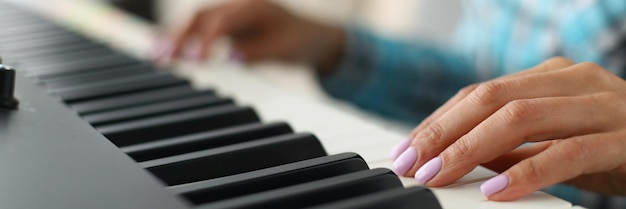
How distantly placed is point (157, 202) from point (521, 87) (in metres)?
0.30

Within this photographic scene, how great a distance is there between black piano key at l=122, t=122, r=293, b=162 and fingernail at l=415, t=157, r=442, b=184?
0.13m

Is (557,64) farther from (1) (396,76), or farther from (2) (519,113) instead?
(1) (396,76)

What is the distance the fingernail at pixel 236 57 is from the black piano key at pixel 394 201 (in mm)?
799

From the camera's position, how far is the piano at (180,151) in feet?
1.54

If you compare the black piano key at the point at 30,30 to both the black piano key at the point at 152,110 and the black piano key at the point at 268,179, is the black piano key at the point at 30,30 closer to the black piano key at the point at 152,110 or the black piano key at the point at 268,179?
the black piano key at the point at 152,110

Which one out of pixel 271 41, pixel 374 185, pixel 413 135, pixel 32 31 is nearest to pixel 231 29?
pixel 271 41

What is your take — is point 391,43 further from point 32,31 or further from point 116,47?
point 32,31

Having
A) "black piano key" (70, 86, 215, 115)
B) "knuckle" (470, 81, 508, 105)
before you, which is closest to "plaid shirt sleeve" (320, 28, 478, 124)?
"black piano key" (70, 86, 215, 115)

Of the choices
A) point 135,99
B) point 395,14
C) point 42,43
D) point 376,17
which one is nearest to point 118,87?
point 135,99

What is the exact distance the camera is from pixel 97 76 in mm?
952

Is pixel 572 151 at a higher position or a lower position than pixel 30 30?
lower

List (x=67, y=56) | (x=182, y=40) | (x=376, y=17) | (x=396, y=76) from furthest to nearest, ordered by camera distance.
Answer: (x=376, y=17)
(x=396, y=76)
(x=182, y=40)
(x=67, y=56)

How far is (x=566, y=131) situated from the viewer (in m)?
0.58

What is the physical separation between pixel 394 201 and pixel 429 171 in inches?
4.7
